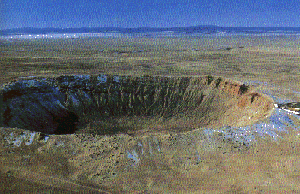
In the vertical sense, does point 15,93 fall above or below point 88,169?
above

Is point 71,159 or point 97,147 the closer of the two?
point 71,159

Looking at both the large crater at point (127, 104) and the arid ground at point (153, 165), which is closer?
the arid ground at point (153, 165)

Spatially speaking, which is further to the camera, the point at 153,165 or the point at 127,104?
the point at 127,104

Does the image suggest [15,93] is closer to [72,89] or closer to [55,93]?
[55,93]

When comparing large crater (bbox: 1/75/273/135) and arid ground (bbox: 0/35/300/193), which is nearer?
arid ground (bbox: 0/35/300/193)

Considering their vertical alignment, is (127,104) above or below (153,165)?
below

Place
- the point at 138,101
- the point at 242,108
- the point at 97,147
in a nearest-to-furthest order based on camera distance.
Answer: the point at 97,147
the point at 242,108
the point at 138,101

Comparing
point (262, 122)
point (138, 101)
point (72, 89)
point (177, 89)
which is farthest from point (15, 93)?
point (262, 122)

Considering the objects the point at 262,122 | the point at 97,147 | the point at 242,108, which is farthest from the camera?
the point at 242,108
